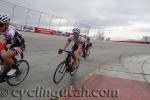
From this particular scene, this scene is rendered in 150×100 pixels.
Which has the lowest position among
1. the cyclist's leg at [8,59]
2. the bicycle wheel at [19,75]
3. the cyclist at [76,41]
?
the bicycle wheel at [19,75]

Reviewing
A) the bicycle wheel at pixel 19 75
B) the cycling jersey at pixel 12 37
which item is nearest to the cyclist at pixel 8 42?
the cycling jersey at pixel 12 37

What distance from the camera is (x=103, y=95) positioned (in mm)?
9023

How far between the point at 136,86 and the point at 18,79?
458 cm

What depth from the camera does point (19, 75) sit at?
9133 millimetres

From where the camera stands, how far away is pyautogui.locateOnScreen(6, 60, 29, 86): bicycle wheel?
28.7 feet

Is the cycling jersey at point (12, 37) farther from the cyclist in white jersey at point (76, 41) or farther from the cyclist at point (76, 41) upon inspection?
the cyclist in white jersey at point (76, 41)

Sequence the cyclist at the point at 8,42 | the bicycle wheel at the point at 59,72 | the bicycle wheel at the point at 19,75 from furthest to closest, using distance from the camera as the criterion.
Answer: the bicycle wheel at the point at 59,72 → the bicycle wheel at the point at 19,75 → the cyclist at the point at 8,42

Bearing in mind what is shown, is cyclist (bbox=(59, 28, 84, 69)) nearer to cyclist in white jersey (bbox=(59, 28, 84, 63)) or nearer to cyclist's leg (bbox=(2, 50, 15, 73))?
cyclist in white jersey (bbox=(59, 28, 84, 63))

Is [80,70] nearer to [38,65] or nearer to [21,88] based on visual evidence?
[38,65]

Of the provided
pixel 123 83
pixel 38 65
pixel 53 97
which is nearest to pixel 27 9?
pixel 38 65

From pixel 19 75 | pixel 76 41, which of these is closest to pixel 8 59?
pixel 19 75

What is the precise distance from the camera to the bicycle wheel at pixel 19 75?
8.74m

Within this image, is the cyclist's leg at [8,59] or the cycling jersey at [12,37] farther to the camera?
the cycling jersey at [12,37]

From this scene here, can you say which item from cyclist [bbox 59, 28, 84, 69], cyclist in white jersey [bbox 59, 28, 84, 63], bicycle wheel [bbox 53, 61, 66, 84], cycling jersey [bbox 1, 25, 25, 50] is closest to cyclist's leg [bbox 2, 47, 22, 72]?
cycling jersey [bbox 1, 25, 25, 50]
